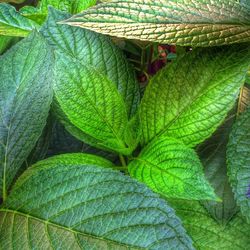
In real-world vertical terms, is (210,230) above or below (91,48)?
below

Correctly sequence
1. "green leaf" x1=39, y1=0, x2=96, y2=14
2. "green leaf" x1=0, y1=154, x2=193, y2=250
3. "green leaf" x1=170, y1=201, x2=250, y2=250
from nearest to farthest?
"green leaf" x1=0, y1=154, x2=193, y2=250 → "green leaf" x1=170, y1=201, x2=250, y2=250 → "green leaf" x1=39, y1=0, x2=96, y2=14

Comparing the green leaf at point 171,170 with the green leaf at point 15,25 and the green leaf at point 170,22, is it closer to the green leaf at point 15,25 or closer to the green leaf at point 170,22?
the green leaf at point 170,22

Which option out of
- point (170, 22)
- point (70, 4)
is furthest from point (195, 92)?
point (70, 4)

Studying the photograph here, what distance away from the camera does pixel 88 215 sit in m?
0.39

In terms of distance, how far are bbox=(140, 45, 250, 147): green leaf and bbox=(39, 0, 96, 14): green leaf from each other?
0.17m

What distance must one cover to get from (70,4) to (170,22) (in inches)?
8.6

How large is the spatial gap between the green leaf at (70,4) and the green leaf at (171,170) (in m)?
0.21

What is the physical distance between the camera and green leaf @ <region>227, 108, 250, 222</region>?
44cm

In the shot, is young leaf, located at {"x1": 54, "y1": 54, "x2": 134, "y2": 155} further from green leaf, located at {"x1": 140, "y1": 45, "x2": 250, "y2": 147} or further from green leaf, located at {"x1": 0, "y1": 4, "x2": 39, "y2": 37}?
green leaf, located at {"x1": 0, "y1": 4, "x2": 39, "y2": 37}

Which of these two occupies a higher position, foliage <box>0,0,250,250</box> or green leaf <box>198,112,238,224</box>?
foliage <box>0,0,250,250</box>

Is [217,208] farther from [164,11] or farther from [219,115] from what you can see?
[164,11]

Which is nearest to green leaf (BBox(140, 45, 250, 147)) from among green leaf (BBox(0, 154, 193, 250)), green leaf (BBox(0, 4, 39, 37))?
green leaf (BBox(0, 154, 193, 250))

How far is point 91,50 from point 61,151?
0.13 metres

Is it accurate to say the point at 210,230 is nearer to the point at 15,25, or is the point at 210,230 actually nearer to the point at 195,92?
the point at 195,92
